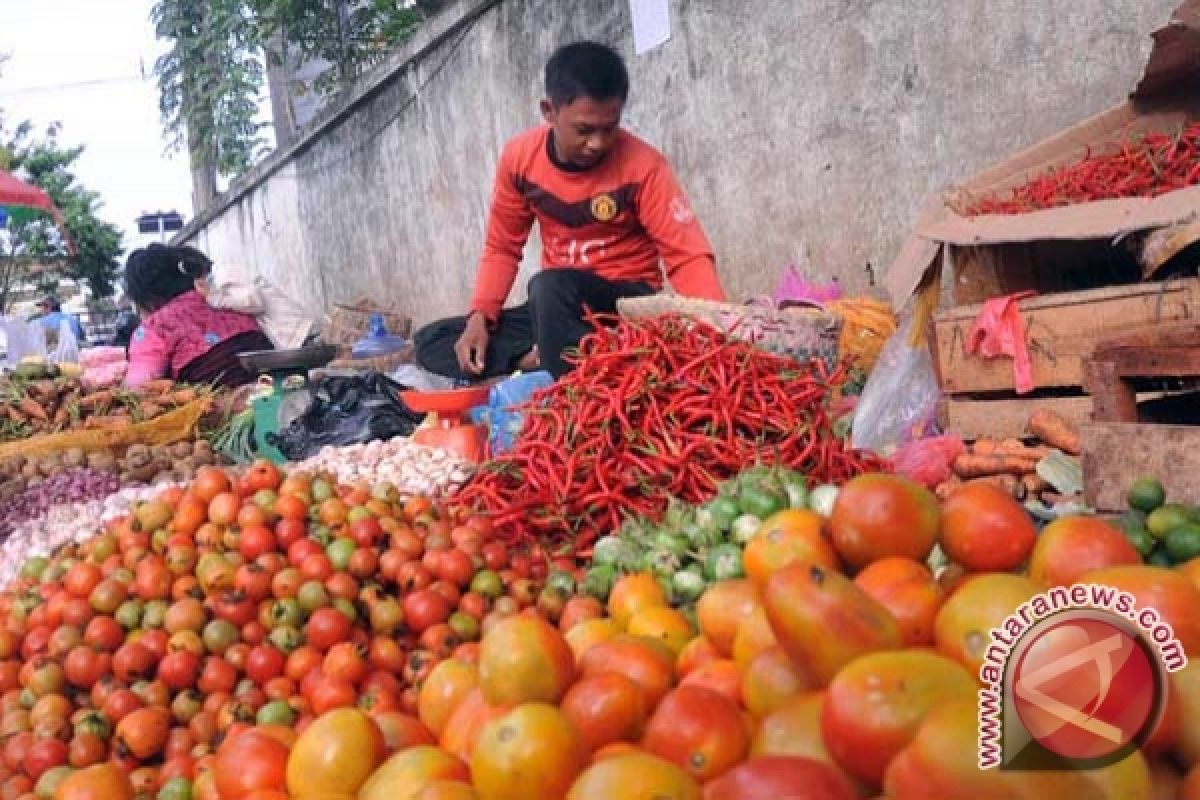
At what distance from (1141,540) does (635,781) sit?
1.42 m

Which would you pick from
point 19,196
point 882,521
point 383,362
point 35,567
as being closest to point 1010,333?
point 882,521

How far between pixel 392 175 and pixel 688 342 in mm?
7996

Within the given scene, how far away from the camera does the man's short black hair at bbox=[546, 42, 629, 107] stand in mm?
3793

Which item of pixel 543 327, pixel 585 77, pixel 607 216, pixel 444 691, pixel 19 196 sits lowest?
pixel 444 691

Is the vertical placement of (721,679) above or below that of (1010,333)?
below

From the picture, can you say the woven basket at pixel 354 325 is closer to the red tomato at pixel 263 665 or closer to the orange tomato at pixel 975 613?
the red tomato at pixel 263 665

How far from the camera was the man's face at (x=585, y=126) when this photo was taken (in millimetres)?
3854

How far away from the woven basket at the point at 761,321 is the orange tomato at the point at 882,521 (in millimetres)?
1946

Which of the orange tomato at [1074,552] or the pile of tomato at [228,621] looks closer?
the orange tomato at [1074,552]

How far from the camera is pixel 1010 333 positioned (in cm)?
328

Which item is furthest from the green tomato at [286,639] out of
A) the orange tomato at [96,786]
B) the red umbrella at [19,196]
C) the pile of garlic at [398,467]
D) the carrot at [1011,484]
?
the red umbrella at [19,196]

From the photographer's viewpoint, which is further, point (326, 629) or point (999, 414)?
point (999, 414)

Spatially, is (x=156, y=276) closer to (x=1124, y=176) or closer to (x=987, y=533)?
(x=1124, y=176)

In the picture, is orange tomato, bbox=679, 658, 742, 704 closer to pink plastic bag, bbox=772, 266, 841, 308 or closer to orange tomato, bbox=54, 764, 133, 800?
orange tomato, bbox=54, 764, 133, 800
